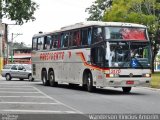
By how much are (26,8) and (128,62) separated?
638cm

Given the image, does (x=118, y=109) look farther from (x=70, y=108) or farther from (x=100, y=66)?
(x=100, y=66)

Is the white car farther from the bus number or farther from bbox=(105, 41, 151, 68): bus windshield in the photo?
the bus number

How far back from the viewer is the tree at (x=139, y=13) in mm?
62375

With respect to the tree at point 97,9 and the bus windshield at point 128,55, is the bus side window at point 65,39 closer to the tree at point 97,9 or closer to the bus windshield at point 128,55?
the bus windshield at point 128,55

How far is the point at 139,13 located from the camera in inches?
2485

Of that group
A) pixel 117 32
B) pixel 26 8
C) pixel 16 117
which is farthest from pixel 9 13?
pixel 16 117

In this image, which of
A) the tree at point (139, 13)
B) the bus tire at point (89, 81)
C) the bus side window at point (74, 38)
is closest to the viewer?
the bus tire at point (89, 81)

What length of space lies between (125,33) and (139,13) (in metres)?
38.6

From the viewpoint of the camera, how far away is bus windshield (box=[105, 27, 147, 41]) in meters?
24.8

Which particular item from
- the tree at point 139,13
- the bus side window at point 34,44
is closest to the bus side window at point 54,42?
the bus side window at point 34,44

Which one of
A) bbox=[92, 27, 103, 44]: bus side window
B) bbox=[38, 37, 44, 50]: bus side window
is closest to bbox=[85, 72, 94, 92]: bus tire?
bbox=[92, 27, 103, 44]: bus side window

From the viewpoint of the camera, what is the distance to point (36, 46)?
36625mm

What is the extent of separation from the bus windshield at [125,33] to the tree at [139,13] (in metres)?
36.5

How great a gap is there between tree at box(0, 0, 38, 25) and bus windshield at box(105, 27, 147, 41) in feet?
15.4
